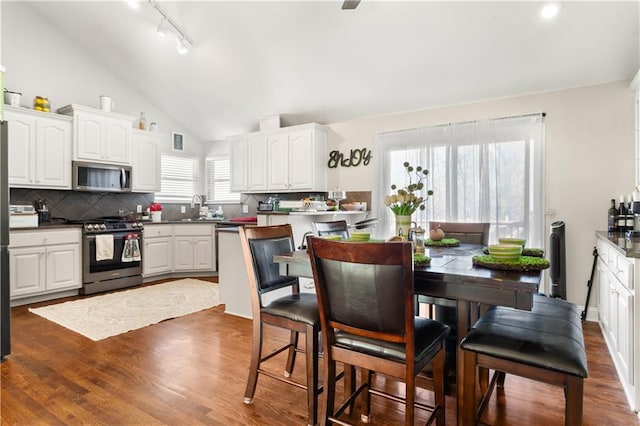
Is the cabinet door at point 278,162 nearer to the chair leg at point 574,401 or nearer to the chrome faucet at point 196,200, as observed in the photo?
the chrome faucet at point 196,200

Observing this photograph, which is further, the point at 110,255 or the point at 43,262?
the point at 110,255

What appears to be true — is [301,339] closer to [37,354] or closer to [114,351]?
[114,351]

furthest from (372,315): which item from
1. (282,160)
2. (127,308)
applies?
(282,160)

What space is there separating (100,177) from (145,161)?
753mm

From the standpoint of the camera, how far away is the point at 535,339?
57.9 inches

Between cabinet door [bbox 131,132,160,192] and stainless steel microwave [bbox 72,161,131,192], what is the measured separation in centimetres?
15

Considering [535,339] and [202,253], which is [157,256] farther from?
[535,339]

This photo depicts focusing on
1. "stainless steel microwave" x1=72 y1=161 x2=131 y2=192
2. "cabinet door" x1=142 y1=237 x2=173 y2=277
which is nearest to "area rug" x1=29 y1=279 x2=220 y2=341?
"cabinet door" x1=142 y1=237 x2=173 y2=277

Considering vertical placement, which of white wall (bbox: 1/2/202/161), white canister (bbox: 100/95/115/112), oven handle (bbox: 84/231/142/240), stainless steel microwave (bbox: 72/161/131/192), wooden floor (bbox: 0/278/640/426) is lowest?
wooden floor (bbox: 0/278/640/426)

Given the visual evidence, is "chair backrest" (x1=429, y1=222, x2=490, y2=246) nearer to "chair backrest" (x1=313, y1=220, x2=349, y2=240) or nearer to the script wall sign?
"chair backrest" (x1=313, y1=220, x2=349, y2=240)

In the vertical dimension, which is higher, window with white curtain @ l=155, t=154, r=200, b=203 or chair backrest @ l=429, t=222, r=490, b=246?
window with white curtain @ l=155, t=154, r=200, b=203

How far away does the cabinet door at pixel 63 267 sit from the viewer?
14.0ft

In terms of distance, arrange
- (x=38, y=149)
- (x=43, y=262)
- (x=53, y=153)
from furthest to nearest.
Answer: (x=53, y=153) < (x=38, y=149) < (x=43, y=262)

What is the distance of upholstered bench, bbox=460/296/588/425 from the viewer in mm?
1301
